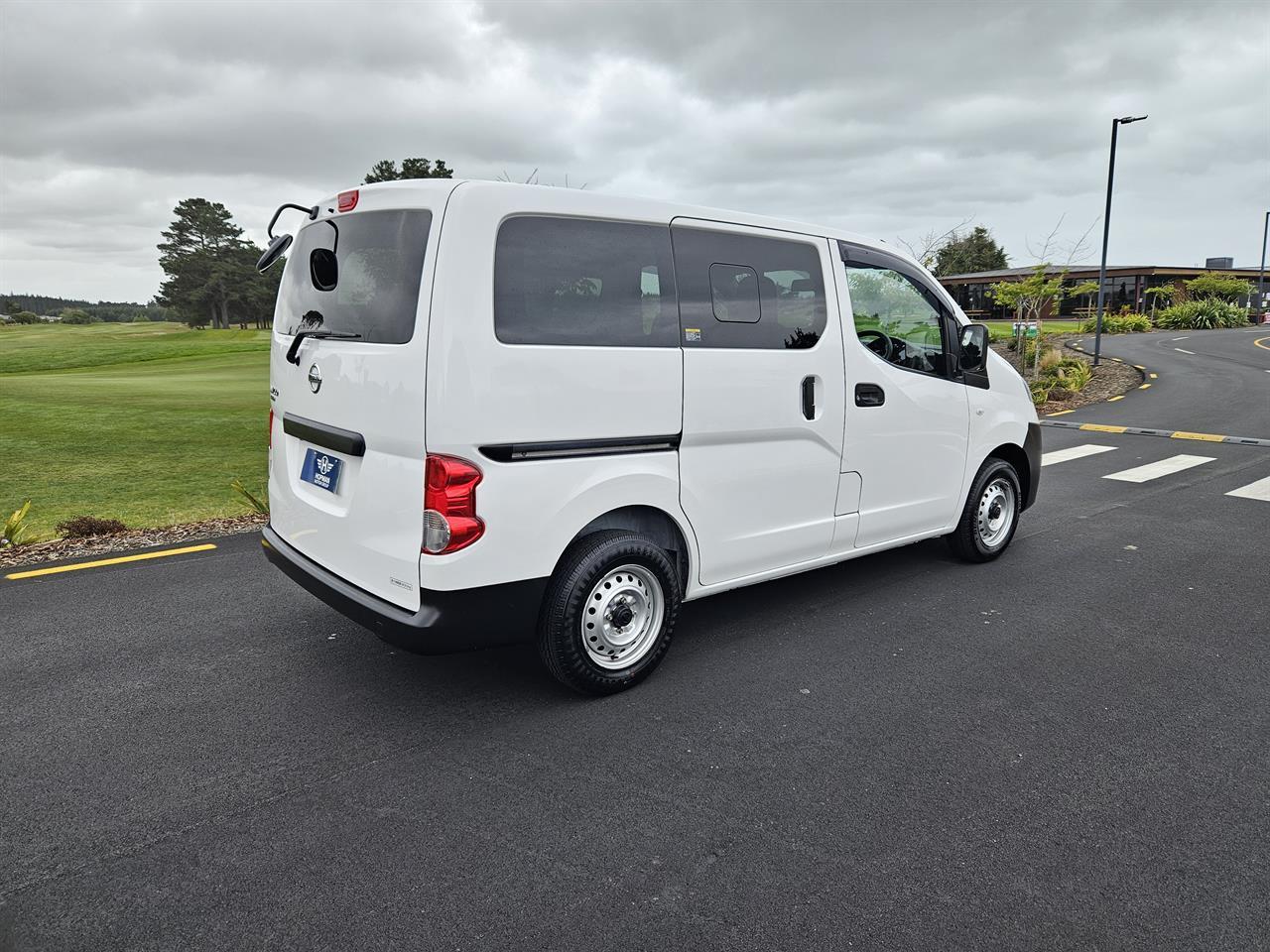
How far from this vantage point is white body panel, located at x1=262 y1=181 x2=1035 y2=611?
2959 millimetres

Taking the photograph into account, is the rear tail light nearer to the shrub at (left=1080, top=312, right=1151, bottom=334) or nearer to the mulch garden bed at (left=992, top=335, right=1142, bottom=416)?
the mulch garden bed at (left=992, top=335, right=1142, bottom=416)

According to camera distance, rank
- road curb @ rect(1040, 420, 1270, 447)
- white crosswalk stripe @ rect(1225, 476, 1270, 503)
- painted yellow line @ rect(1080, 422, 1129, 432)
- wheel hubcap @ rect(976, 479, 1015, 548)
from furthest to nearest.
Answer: painted yellow line @ rect(1080, 422, 1129, 432), road curb @ rect(1040, 420, 1270, 447), white crosswalk stripe @ rect(1225, 476, 1270, 503), wheel hubcap @ rect(976, 479, 1015, 548)

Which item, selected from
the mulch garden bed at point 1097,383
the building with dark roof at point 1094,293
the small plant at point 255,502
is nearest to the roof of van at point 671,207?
the small plant at point 255,502

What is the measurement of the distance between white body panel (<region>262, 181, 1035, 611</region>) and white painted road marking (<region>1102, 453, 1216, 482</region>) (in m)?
5.13

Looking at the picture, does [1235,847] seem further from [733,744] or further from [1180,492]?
[1180,492]

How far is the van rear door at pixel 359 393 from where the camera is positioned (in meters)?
3.00

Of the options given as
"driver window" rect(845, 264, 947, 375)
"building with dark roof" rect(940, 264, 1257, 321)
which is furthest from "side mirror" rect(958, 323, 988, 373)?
"building with dark roof" rect(940, 264, 1257, 321)

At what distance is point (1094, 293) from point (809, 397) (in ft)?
168

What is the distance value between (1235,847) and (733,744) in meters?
1.62

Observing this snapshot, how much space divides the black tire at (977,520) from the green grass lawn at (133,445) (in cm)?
574

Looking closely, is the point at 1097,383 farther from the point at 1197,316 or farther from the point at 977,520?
the point at 1197,316

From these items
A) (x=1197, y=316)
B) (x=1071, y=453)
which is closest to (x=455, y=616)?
(x=1071, y=453)

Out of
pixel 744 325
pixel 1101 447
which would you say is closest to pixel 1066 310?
pixel 1101 447

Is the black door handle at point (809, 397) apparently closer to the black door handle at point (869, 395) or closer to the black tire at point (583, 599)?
the black door handle at point (869, 395)
